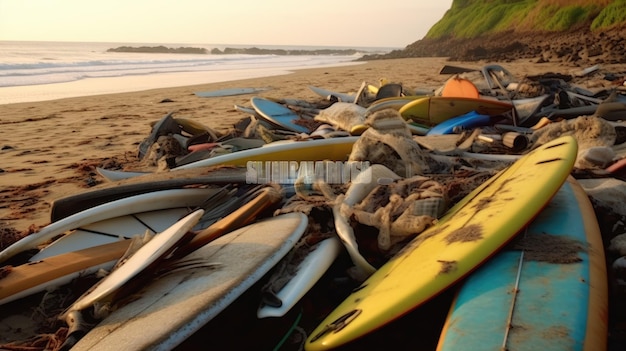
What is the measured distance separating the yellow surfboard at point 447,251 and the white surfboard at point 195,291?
0.33 meters

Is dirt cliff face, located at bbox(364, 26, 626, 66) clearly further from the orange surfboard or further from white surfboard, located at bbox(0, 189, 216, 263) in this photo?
white surfboard, located at bbox(0, 189, 216, 263)

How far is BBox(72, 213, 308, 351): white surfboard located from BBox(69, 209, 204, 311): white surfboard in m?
0.09

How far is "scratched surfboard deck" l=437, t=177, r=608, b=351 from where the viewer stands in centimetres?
134

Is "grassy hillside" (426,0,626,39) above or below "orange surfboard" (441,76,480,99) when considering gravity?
above

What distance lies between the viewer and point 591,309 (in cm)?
145

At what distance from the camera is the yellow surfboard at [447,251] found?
161cm

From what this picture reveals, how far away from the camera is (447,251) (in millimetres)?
1832

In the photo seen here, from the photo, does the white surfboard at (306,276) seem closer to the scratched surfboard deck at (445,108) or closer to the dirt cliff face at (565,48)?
the scratched surfboard deck at (445,108)

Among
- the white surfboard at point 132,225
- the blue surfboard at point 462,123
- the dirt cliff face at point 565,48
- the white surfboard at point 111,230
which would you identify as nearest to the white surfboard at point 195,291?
the white surfboard at point 132,225

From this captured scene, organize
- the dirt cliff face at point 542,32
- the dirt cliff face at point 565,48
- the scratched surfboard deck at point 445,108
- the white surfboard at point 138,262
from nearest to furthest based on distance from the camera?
the white surfboard at point 138,262 → the scratched surfboard deck at point 445,108 → the dirt cliff face at point 565,48 → the dirt cliff face at point 542,32

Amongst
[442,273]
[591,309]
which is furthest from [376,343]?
[591,309]

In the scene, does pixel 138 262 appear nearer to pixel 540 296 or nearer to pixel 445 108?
pixel 540 296

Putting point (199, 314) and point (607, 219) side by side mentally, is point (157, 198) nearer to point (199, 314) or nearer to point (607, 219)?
point (199, 314)

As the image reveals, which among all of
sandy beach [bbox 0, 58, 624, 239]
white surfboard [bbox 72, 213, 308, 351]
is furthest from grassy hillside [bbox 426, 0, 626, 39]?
white surfboard [bbox 72, 213, 308, 351]
